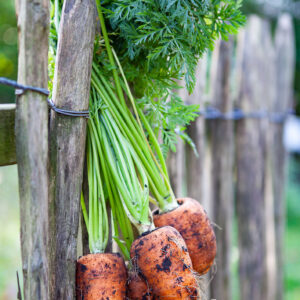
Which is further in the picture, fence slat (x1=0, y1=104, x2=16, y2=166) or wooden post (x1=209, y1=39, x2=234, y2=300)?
wooden post (x1=209, y1=39, x2=234, y2=300)

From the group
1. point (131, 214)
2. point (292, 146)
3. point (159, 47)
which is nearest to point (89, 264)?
point (131, 214)

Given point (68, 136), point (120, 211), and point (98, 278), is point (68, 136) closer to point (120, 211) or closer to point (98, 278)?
point (120, 211)

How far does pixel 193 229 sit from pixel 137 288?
0.27 metres

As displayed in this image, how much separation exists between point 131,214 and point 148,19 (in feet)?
1.90

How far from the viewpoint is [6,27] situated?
5867mm

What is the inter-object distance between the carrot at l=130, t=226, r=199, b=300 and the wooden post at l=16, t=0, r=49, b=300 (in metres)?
0.29

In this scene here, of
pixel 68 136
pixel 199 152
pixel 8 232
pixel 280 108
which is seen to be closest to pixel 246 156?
pixel 199 152

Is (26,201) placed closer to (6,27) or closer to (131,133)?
(131,133)

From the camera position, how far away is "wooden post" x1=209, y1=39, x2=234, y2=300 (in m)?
2.29

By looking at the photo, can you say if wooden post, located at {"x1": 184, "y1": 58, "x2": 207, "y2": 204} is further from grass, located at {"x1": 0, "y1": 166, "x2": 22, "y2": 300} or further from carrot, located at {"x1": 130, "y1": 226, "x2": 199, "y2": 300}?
grass, located at {"x1": 0, "y1": 166, "x2": 22, "y2": 300}

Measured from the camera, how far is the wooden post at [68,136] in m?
0.95

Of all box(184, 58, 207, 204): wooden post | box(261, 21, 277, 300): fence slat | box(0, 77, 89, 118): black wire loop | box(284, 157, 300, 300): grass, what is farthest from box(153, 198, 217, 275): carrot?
box(284, 157, 300, 300): grass

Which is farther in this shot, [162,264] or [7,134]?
[162,264]

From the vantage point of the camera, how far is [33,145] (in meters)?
0.82
